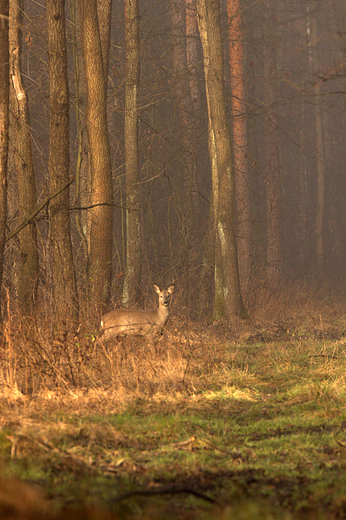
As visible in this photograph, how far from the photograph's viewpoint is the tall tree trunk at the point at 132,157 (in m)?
15.0

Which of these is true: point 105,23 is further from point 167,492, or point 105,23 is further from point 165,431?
point 167,492

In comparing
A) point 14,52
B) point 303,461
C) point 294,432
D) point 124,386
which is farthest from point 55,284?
point 303,461

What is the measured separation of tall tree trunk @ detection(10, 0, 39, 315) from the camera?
402 inches

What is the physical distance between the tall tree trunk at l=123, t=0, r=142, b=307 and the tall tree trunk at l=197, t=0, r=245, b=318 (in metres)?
2.05

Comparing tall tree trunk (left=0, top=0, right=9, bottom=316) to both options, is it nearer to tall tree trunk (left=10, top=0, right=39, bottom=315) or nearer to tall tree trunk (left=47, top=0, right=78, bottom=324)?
tall tree trunk (left=47, top=0, right=78, bottom=324)

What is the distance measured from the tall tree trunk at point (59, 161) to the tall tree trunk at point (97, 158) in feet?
3.04

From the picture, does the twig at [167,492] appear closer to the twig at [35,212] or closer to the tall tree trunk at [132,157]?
the twig at [35,212]

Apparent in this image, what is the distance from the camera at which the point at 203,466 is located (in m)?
4.80

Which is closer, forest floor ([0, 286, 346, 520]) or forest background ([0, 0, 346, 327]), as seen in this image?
forest floor ([0, 286, 346, 520])

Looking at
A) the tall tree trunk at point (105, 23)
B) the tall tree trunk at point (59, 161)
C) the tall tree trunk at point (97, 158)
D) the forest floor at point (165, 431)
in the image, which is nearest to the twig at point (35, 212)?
the tall tree trunk at point (59, 161)

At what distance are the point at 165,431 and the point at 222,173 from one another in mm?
9584

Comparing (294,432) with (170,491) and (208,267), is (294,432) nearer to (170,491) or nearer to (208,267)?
(170,491)

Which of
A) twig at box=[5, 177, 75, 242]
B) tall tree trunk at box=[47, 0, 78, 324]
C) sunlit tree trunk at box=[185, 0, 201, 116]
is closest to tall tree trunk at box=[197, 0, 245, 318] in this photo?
sunlit tree trunk at box=[185, 0, 201, 116]

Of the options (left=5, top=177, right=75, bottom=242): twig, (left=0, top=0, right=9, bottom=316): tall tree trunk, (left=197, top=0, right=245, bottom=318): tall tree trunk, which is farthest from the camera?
(left=197, top=0, right=245, bottom=318): tall tree trunk
